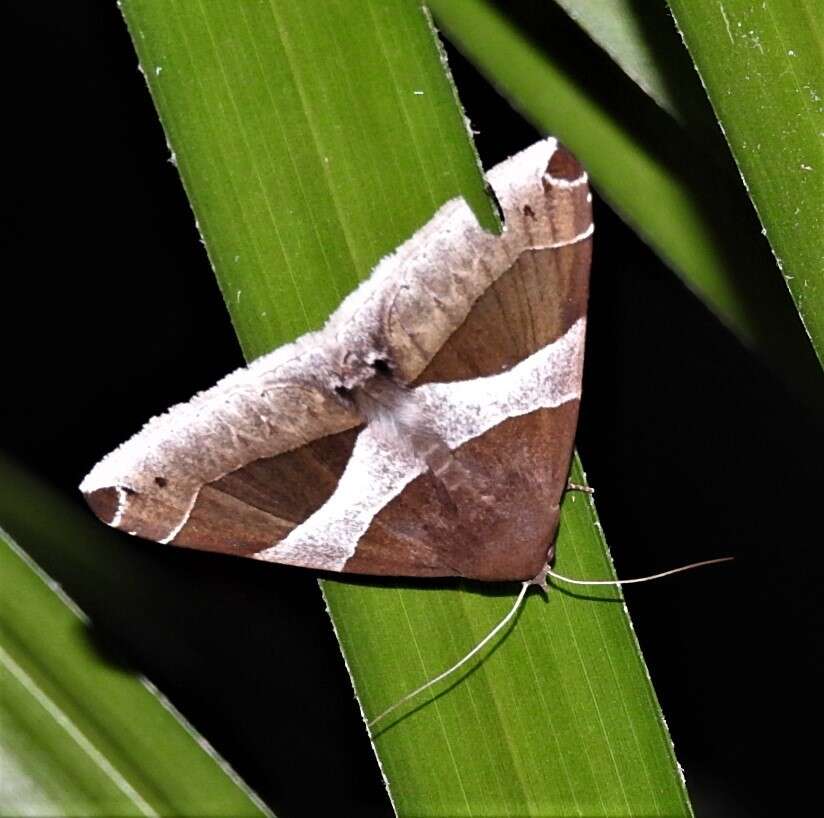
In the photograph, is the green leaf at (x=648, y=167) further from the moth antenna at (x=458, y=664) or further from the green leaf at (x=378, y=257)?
the moth antenna at (x=458, y=664)

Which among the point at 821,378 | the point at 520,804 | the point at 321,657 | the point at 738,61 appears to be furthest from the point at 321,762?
the point at 738,61

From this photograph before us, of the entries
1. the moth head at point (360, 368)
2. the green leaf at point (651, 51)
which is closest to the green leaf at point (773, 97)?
the green leaf at point (651, 51)

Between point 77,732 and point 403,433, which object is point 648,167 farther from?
point 77,732

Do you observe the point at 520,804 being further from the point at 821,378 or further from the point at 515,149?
the point at 515,149

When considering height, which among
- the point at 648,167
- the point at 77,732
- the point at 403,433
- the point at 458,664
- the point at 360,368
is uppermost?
the point at 648,167

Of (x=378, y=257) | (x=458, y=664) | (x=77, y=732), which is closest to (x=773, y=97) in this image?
(x=378, y=257)

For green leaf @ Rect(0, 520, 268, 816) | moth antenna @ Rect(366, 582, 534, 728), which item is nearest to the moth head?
moth antenna @ Rect(366, 582, 534, 728)
